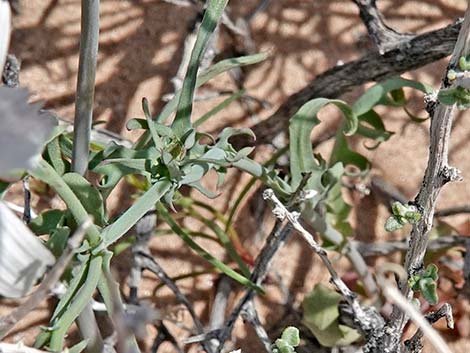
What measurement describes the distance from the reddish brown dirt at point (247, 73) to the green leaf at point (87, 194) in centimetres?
58

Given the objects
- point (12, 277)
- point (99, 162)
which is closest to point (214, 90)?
point (99, 162)

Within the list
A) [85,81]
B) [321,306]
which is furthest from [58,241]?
[321,306]

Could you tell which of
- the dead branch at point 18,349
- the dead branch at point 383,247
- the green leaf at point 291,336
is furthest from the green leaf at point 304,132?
the dead branch at point 18,349

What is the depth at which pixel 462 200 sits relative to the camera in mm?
1555

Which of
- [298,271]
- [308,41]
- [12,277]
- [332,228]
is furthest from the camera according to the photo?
[308,41]

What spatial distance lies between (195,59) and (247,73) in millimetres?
732

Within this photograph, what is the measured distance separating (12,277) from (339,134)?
30.4 inches

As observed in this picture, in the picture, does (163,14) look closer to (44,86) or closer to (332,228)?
(44,86)

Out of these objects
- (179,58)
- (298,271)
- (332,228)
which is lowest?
(298,271)

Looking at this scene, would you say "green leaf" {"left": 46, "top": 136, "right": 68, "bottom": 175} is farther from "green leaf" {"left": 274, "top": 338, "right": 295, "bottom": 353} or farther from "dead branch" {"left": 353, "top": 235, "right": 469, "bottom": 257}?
"dead branch" {"left": 353, "top": 235, "right": 469, "bottom": 257}

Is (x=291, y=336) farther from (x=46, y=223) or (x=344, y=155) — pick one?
(x=344, y=155)

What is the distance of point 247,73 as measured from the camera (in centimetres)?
156

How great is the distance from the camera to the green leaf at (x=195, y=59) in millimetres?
834

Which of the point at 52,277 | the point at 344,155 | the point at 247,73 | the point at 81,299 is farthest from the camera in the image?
the point at 247,73
